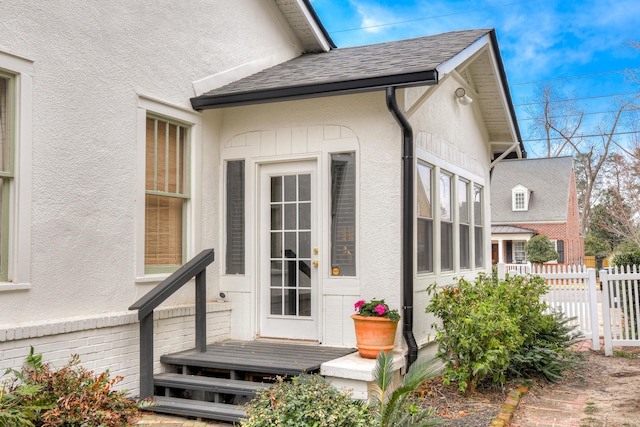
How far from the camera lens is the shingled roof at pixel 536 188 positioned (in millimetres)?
32375

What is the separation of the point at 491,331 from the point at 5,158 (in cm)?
475

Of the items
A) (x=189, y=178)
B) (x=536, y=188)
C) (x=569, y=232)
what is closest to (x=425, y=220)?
(x=189, y=178)

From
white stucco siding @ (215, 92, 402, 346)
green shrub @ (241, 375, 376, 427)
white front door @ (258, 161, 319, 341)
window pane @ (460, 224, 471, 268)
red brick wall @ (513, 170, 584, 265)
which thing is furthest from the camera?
red brick wall @ (513, 170, 584, 265)

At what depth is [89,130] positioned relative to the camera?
5.62m

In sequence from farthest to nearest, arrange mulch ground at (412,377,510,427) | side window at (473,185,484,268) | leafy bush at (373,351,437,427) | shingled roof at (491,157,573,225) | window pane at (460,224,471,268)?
shingled roof at (491,157,573,225)
side window at (473,185,484,268)
window pane at (460,224,471,268)
mulch ground at (412,377,510,427)
leafy bush at (373,351,437,427)

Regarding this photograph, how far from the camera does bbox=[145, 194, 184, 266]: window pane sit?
638 centimetres

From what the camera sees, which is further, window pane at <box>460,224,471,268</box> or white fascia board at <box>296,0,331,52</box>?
window pane at <box>460,224,471,268</box>

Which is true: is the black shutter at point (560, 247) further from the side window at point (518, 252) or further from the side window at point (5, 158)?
the side window at point (5, 158)

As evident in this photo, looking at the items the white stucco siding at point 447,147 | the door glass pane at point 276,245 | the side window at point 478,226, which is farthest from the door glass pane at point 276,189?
the side window at point 478,226

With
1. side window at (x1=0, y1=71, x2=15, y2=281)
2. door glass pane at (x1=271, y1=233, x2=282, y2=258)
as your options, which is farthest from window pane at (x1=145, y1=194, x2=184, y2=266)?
side window at (x1=0, y1=71, x2=15, y2=281)

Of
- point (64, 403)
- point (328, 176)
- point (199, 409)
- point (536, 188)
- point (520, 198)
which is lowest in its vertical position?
point (199, 409)

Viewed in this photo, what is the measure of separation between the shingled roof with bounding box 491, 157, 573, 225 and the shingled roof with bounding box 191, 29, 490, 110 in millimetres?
25625

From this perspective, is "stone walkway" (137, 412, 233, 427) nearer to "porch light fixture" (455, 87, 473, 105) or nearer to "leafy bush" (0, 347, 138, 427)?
"leafy bush" (0, 347, 138, 427)

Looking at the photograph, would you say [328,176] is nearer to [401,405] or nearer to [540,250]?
[401,405]
